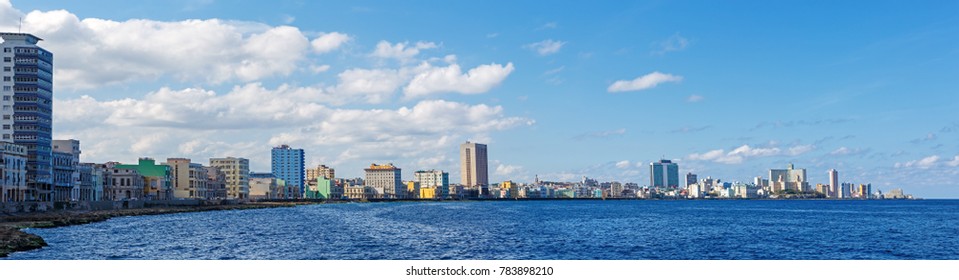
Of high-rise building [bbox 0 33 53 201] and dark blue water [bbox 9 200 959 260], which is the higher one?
high-rise building [bbox 0 33 53 201]

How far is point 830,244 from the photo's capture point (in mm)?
89125

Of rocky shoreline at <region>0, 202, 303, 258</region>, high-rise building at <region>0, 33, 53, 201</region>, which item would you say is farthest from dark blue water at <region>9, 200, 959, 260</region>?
high-rise building at <region>0, 33, 53, 201</region>

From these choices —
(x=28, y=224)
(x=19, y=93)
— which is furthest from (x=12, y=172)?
(x=28, y=224)

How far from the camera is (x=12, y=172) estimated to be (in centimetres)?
16650

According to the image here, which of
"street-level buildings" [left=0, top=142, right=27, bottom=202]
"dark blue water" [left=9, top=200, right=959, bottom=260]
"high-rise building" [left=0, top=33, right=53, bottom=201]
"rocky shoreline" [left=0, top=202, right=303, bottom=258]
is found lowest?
"dark blue water" [left=9, top=200, right=959, bottom=260]

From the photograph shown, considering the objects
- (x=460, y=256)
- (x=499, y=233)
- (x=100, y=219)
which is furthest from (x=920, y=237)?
(x=100, y=219)

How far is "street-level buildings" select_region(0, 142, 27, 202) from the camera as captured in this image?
16025cm

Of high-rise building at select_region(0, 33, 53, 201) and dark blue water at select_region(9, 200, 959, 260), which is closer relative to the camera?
dark blue water at select_region(9, 200, 959, 260)

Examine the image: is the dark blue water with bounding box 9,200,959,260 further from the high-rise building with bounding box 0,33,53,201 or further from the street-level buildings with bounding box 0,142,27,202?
the high-rise building with bounding box 0,33,53,201

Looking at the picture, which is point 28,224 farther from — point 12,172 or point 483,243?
point 12,172

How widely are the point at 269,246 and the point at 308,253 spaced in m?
7.79

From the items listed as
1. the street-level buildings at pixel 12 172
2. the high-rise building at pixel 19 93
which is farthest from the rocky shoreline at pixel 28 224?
the high-rise building at pixel 19 93

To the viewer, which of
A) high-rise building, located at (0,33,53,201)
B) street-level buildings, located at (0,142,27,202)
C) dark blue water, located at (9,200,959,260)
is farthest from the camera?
high-rise building, located at (0,33,53,201)
